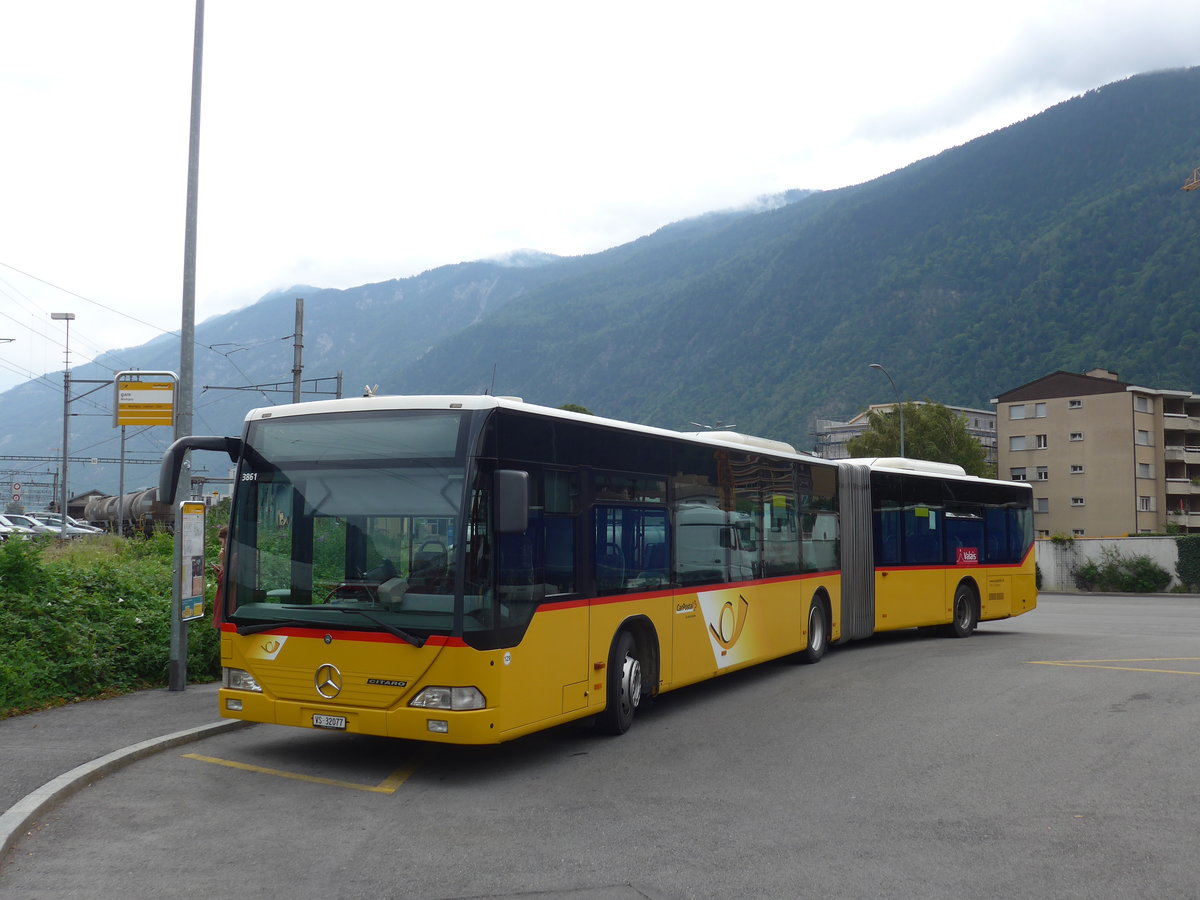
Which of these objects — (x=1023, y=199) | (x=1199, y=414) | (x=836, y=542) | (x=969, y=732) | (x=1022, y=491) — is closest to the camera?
(x=969, y=732)

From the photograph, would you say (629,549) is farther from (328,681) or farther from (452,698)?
(328,681)

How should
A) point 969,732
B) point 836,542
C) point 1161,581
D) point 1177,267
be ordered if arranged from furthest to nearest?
point 1177,267 → point 1161,581 → point 836,542 → point 969,732

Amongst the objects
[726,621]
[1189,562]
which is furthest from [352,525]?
[1189,562]

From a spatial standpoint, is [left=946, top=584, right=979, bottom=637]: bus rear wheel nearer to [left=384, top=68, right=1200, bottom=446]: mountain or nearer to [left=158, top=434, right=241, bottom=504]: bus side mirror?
[left=158, top=434, right=241, bottom=504]: bus side mirror

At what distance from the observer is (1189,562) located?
170 feet

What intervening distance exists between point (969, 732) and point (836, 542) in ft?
20.2

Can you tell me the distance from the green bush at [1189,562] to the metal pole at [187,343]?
49880 mm

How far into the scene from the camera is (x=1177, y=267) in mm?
137500

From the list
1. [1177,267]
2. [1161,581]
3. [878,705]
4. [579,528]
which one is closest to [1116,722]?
[878,705]

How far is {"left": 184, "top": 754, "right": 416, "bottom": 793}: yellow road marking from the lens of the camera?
25.5ft

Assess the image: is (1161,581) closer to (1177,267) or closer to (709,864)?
(709,864)

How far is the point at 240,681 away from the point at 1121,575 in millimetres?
52394

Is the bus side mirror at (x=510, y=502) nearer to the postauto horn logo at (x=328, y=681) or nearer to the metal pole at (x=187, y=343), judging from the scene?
the postauto horn logo at (x=328, y=681)

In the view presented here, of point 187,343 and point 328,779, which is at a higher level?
point 187,343
